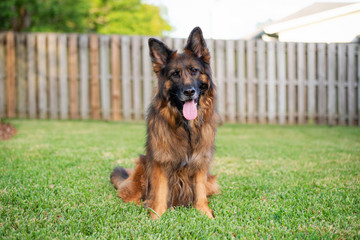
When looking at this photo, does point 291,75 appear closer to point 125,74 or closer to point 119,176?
point 125,74

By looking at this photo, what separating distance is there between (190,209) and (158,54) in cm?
166

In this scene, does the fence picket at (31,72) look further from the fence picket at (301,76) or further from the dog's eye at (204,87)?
Answer: the fence picket at (301,76)

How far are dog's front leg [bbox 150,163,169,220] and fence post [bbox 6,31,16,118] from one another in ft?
27.5

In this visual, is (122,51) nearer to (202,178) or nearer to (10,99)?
(10,99)

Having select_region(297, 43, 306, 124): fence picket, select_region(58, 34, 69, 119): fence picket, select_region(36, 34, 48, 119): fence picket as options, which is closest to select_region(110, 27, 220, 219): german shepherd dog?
select_region(58, 34, 69, 119): fence picket

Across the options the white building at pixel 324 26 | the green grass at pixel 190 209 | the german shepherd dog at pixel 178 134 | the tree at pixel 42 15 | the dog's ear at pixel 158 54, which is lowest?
the green grass at pixel 190 209

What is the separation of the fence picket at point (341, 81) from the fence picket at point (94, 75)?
8.12 m

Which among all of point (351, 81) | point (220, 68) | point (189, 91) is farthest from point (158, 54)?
point (351, 81)

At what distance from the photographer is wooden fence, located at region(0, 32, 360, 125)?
31.5 feet

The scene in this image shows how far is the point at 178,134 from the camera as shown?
3033 millimetres

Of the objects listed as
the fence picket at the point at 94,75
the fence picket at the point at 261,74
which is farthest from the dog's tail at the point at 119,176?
the fence picket at the point at 261,74

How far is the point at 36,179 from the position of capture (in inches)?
143

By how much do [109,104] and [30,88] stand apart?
8.40ft

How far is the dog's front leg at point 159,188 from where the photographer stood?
2943 mm
